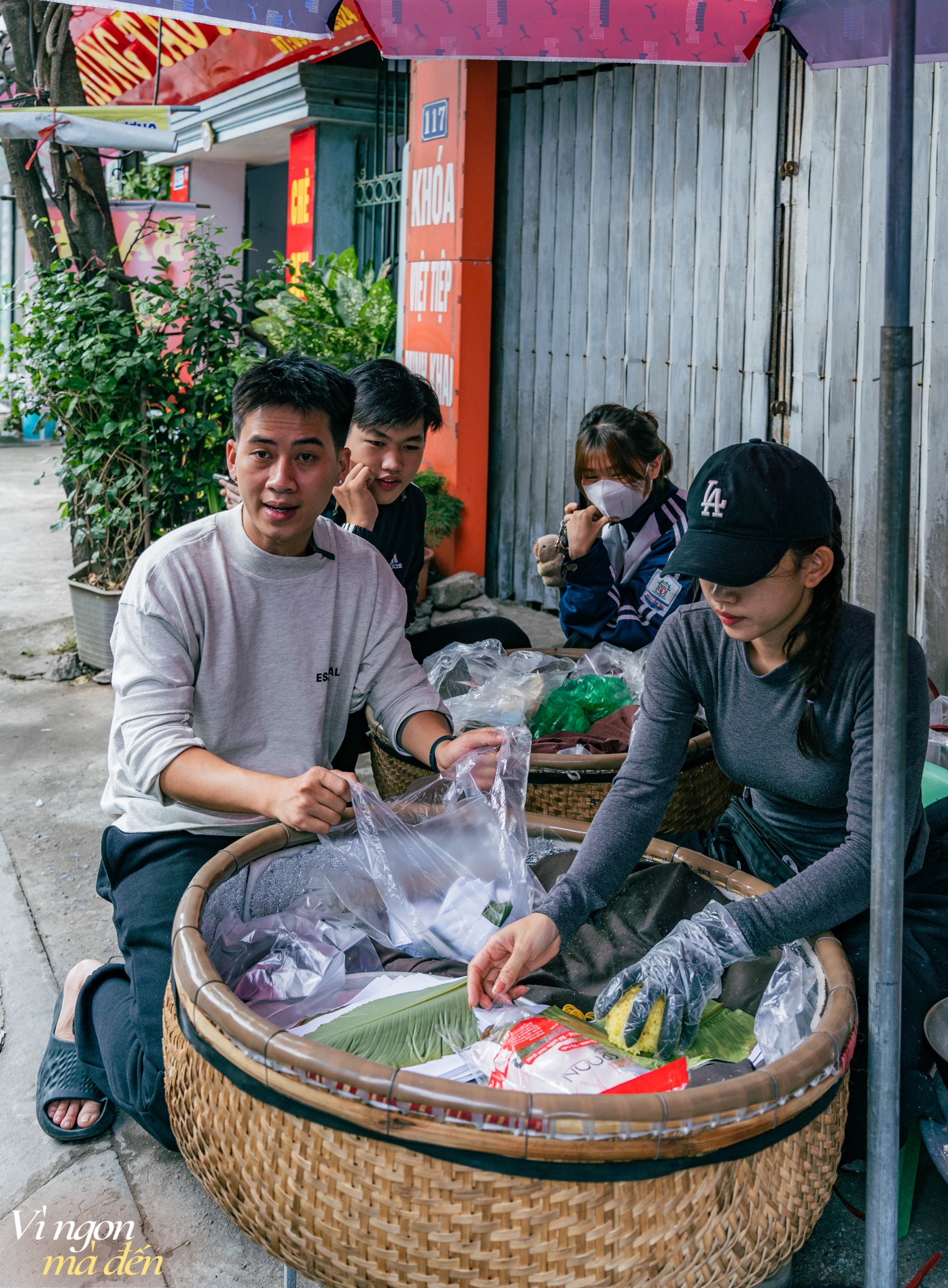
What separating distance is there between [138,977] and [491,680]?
4.58 feet

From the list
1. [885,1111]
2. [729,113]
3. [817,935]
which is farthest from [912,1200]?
[729,113]

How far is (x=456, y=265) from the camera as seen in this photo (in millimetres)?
6012

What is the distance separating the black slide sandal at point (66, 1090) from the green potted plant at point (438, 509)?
393 centimetres

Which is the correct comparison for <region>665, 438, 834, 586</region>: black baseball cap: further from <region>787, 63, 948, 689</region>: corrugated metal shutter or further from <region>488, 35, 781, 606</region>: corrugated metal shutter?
<region>488, 35, 781, 606</region>: corrugated metal shutter

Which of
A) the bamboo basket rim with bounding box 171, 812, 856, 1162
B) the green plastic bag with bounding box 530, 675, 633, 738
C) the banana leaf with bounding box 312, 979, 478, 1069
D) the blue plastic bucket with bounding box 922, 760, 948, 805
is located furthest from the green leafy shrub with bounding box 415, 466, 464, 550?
the bamboo basket rim with bounding box 171, 812, 856, 1162

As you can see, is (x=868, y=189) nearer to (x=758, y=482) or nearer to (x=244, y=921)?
(x=758, y=482)

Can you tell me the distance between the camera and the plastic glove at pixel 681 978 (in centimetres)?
179

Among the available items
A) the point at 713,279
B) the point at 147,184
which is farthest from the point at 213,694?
the point at 147,184

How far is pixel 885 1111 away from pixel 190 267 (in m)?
4.97

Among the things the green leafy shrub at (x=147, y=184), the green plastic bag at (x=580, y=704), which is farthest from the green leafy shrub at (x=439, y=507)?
the green leafy shrub at (x=147, y=184)

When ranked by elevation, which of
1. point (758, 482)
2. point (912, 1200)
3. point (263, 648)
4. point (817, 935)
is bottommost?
point (912, 1200)

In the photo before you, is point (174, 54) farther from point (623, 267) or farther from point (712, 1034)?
point (712, 1034)

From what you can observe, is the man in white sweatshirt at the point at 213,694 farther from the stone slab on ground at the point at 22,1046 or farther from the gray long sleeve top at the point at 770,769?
the gray long sleeve top at the point at 770,769

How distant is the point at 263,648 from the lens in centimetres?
237
